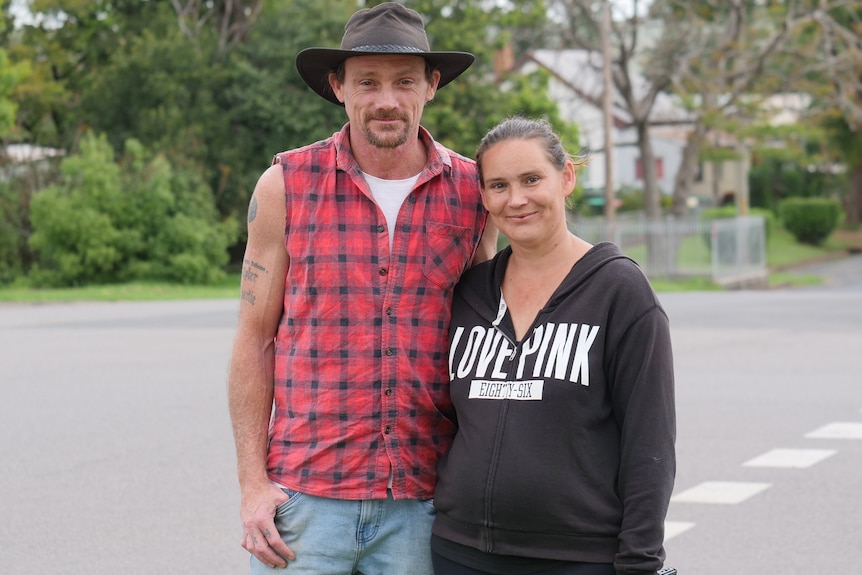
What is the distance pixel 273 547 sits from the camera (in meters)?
3.08

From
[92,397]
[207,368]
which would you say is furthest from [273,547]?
[207,368]

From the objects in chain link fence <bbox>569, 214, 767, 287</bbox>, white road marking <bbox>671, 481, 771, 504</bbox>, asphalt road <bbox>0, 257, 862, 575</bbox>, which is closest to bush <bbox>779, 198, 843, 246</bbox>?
chain link fence <bbox>569, 214, 767, 287</bbox>

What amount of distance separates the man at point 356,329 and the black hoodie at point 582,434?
249 millimetres

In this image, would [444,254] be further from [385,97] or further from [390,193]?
[385,97]

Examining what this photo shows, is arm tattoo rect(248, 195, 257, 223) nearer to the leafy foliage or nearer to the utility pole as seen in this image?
the leafy foliage

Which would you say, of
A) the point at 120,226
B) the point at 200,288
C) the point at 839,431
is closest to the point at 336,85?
the point at 839,431

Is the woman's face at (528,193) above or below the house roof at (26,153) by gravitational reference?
below

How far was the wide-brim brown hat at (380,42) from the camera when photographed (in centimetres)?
307

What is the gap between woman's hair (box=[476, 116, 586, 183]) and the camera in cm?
298

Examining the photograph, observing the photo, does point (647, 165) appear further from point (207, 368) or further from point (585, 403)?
point (585, 403)

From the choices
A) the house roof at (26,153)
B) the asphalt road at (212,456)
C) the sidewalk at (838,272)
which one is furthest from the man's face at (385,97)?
the house roof at (26,153)

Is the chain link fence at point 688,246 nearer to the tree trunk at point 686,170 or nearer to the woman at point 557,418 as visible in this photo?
the tree trunk at point 686,170

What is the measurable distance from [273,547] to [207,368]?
33.0 feet

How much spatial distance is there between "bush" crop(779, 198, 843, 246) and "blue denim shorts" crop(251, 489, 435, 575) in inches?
1798
